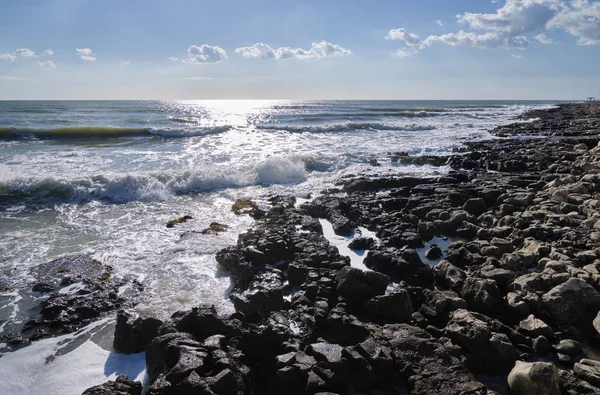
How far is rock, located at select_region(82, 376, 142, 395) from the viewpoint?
3.51 meters

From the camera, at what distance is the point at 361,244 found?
297 inches

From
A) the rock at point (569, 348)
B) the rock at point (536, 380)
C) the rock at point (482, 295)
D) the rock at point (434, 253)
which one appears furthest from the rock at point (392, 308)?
the rock at point (434, 253)

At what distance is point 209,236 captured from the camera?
27.8ft

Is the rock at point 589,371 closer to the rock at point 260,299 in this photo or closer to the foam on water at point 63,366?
the rock at point 260,299

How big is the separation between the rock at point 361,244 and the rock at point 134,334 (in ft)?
13.1

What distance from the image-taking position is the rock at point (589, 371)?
353 cm

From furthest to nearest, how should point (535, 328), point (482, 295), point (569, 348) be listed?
point (482, 295)
point (535, 328)
point (569, 348)

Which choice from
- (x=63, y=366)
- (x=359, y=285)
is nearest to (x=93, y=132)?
(x=63, y=366)

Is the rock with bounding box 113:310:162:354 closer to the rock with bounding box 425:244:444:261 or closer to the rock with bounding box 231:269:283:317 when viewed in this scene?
the rock with bounding box 231:269:283:317

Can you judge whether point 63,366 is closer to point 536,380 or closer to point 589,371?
point 536,380

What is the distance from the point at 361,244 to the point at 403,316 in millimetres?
2853

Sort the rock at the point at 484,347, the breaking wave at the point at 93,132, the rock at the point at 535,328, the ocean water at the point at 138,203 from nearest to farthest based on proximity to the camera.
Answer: the rock at the point at 484,347 → the rock at the point at 535,328 → the ocean water at the point at 138,203 → the breaking wave at the point at 93,132

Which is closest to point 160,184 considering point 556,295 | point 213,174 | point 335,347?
point 213,174

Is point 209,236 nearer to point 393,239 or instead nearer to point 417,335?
point 393,239
